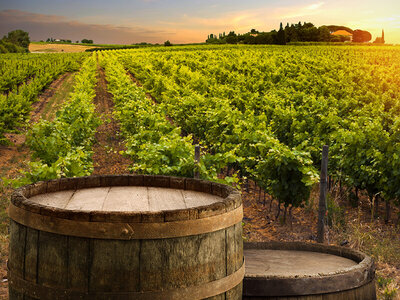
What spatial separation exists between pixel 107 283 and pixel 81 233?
10.1 inches

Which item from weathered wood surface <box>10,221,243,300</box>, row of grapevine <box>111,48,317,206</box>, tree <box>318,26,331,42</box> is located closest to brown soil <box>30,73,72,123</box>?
row of grapevine <box>111,48,317,206</box>

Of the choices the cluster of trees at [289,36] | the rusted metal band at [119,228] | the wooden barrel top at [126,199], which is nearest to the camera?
the rusted metal band at [119,228]

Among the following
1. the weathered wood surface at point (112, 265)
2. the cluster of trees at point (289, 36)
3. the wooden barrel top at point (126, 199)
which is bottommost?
the weathered wood surface at point (112, 265)

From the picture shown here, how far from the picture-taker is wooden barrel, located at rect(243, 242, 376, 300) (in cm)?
286

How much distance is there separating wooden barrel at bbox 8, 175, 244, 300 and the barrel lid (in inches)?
0.4

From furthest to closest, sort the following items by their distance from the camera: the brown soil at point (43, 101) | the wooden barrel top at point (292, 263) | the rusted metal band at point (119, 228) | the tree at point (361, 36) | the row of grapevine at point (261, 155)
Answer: the tree at point (361, 36)
the brown soil at point (43, 101)
the row of grapevine at point (261, 155)
the wooden barrel top at point (292, 263)
the rusted metal band at point (119, 228)

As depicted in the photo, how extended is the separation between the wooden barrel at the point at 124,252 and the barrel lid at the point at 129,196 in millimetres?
11

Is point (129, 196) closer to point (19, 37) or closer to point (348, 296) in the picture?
point (348, 296)

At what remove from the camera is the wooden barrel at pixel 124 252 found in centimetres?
230

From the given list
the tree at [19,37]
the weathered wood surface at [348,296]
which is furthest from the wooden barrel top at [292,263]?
the tree at [19,37]

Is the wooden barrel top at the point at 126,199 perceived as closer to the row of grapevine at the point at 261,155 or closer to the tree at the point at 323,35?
the row of grapevine at the point at 261,155

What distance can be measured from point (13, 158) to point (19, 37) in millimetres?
139721

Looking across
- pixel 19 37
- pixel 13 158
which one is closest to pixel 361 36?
pixel 19 37

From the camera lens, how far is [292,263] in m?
3.22
